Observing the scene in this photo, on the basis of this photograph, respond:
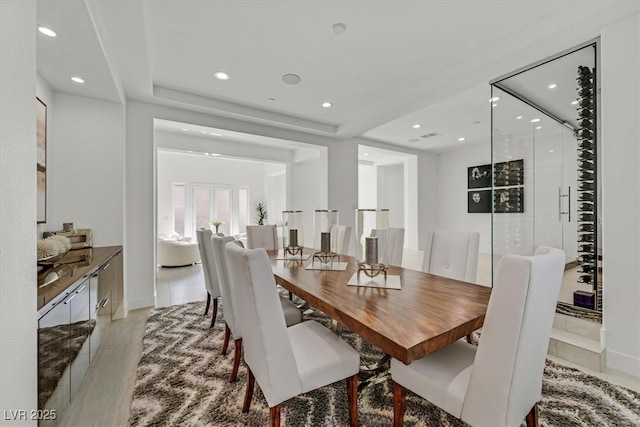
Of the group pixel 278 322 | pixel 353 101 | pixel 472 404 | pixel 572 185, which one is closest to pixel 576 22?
pixel 572 185

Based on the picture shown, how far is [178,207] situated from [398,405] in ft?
28.4

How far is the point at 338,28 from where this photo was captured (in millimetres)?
2348

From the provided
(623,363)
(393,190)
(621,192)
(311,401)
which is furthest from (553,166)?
(393,190)

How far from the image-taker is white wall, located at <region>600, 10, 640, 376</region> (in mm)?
1933

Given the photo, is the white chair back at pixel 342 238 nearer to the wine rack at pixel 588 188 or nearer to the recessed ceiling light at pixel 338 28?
the recessed ceiling light at pixel 338 28

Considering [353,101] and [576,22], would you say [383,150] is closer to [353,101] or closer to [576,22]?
[353,101]

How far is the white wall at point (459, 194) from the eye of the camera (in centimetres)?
657

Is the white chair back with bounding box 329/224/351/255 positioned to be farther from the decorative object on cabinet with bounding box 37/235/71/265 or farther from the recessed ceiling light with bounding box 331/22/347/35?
the decorative object on cabinet with bounding box 37/235/71/265

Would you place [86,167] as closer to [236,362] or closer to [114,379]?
[114,379]

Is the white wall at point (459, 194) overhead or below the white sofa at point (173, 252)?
overhead

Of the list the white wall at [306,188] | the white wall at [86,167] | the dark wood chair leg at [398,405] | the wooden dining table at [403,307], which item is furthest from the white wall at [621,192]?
the white wall at [306,188]

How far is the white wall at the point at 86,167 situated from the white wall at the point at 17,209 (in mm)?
2482

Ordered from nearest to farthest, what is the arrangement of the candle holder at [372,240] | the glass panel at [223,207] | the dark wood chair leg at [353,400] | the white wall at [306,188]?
1. the dark wood chair leg at [353,400]
2. the candle holder at [372,240]
3. the white wall at [306,188]
4. the glass panel at [223,207]

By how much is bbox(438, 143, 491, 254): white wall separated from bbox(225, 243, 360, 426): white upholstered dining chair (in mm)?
6434
